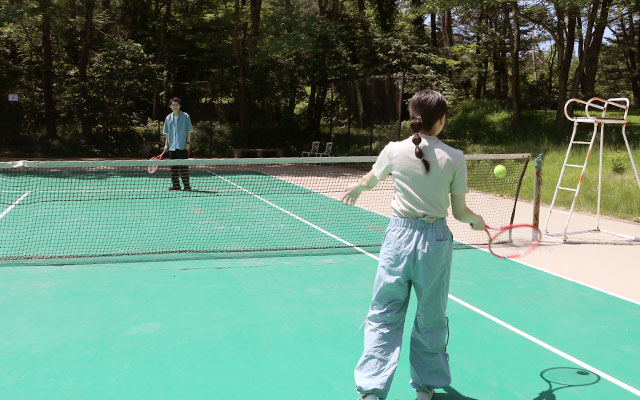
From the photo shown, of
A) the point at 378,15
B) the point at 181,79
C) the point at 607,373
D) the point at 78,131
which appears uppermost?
the point at 378,15

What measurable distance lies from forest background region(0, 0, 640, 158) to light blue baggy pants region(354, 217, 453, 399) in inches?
709

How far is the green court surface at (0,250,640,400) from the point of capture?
3928 mm

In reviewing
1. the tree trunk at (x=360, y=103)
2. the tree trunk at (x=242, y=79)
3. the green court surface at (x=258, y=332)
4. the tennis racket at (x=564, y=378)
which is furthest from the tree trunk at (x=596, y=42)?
the tennis racket at (x=564, y=378)

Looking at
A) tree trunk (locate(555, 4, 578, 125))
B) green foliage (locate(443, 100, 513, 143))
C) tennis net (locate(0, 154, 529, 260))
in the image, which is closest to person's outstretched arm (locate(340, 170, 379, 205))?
tennis net (locate(0, 154, 529, 260))

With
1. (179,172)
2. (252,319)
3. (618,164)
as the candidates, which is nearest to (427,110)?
(252,319)

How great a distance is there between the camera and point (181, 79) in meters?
32.2

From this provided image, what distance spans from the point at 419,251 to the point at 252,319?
2.33 metres

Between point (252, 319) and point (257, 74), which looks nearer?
point (252, 319)

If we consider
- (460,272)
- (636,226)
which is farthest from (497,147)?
(460,272)

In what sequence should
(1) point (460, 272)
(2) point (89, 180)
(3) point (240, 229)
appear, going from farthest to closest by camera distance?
(2) point (89, 180) → (3) point (240, 229) → (1) point (460, 272)

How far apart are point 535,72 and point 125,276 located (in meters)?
46.3

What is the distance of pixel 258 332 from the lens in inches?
192

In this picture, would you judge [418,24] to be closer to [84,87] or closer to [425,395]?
[84,87]

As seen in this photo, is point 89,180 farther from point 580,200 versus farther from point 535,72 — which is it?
point 535,72
